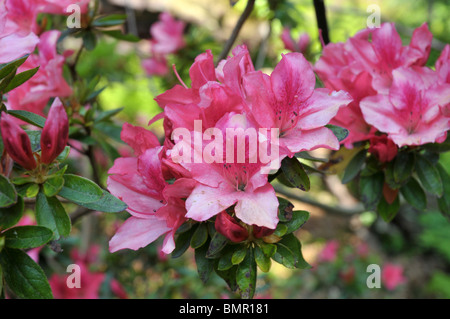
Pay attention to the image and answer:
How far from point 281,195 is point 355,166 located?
43.8 inches

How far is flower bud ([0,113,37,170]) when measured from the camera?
2.20 ft

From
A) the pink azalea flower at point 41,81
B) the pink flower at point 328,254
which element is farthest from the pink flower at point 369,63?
the pink flower at point 328,254

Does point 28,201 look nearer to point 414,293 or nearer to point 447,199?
point 447,199

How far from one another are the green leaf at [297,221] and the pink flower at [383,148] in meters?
0.30

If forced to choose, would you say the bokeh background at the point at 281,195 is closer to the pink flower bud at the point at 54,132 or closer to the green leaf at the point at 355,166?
the pink flower bud at the point at 54,132

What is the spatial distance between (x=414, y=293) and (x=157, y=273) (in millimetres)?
3147

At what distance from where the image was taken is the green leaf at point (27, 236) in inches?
28.4

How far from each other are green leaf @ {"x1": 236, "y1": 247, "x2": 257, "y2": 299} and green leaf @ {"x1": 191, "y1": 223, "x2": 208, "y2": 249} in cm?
8

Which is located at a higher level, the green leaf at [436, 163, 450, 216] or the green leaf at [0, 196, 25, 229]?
the green leaf at [0, 196, 25, 229]

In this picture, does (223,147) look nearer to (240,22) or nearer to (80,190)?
(80,190)

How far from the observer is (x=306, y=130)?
0.76 metres

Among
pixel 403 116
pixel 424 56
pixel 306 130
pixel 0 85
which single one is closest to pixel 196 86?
pixel 306 130

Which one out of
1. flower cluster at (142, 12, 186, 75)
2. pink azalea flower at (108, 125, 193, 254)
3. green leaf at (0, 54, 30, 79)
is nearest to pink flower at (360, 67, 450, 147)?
pink azalea flower at (108, 125, 193, 254)

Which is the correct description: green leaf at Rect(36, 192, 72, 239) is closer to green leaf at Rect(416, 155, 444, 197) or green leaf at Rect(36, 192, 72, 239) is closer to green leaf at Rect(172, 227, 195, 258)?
green leaf at Rect(172, 227, 195, 258)
